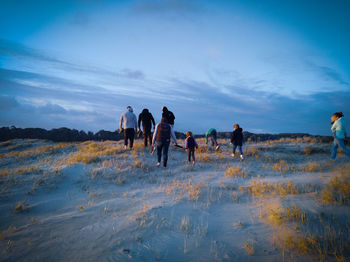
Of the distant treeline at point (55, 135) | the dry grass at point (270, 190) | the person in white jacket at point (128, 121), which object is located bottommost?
the dry grass at point (270, 190)

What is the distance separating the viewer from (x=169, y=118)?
11492 mm

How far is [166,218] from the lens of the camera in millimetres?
4168

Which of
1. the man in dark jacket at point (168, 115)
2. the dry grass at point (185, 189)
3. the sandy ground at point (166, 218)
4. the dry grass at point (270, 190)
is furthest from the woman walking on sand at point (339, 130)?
the man in dark jacket at point (168, 115)

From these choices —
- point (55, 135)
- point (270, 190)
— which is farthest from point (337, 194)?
point (55, 135)

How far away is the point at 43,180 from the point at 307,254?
863cm

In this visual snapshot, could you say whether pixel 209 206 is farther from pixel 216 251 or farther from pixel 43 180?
pixel 43 180

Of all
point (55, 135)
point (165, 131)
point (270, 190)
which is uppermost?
point (165, 131)

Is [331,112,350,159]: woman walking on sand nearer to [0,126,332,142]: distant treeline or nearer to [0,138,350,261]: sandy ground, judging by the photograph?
[0,138,350,261]: sandy ground

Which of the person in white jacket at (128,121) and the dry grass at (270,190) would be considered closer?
the dry grass at (270,190)

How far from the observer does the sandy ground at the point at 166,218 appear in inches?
117

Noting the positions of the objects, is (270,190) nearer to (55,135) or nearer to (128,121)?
(128,121)

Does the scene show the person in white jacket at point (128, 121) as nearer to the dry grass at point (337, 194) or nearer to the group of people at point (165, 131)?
the group of people at point (165, 131)

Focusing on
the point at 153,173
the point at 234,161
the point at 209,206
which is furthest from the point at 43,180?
the point at 234,161

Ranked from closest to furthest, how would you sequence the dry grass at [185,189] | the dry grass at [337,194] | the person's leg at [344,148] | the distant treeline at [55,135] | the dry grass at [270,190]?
the dry grass at [337,194] → the dry grass at [270,190] → the dry grass at [185,189] → the person's leg at [344,148] → the distant treeline at [55,135]
